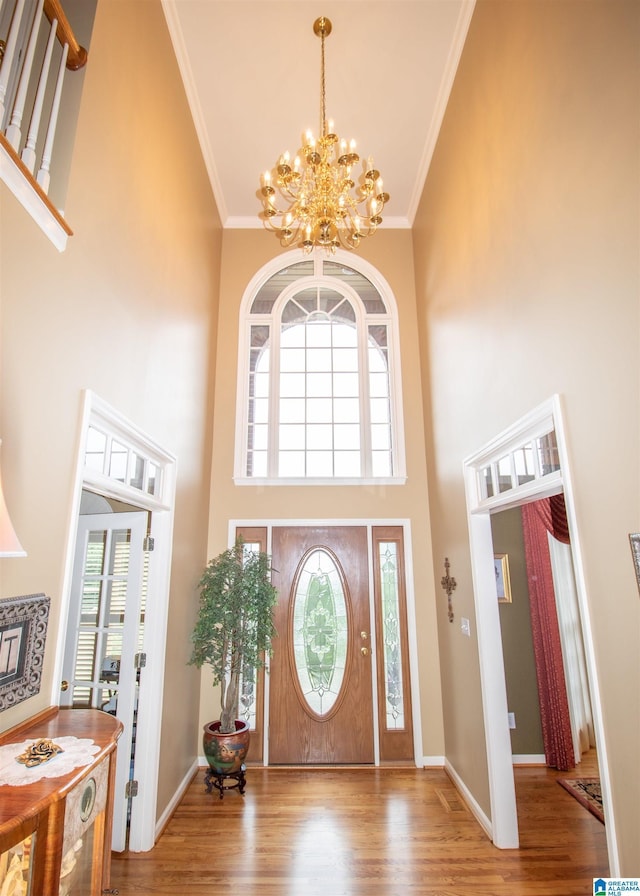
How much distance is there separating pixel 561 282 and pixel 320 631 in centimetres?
349

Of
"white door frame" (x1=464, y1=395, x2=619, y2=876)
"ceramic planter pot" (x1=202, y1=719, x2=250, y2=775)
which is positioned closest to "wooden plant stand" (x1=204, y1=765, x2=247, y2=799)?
"ceramic planter pot" (x1=202, y1=719, x2=250, y2=775)

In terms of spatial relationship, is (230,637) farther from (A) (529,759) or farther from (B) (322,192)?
(B) (322,192)

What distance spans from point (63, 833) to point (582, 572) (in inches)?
77.8

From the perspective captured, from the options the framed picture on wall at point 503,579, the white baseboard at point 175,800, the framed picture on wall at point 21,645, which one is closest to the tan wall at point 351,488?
the white baseboard at point 175,800

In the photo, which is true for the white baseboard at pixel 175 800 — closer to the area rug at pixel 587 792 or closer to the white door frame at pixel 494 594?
the white door frame at pixel 494 594

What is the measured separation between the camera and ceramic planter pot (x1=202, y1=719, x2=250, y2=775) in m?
3.49

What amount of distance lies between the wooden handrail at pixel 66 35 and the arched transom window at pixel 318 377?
3.00m

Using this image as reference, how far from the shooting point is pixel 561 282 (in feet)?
6.91

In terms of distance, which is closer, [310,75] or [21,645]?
[21,645]

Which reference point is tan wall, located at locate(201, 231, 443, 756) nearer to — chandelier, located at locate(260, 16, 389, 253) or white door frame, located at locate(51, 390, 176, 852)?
white door frame, located at locate(51, 390, 176, 852)

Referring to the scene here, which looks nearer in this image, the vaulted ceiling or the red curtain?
the vaulted ceiling

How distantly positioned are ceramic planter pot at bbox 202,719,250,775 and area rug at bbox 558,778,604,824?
255 cm

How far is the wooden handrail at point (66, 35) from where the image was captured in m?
1.88

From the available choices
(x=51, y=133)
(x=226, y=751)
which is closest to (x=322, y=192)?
(x=51, y=133)
